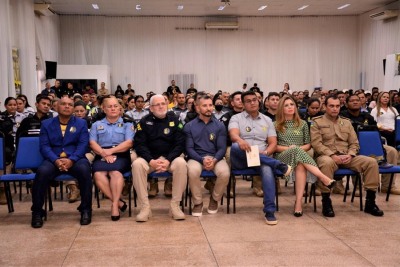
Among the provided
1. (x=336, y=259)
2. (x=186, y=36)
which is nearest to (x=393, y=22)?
(x=186, y=36)

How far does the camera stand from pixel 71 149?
4.64 meters

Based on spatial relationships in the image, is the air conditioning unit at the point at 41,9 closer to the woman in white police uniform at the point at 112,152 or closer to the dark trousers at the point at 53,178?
the woman in white police uniform at the point at 112,152

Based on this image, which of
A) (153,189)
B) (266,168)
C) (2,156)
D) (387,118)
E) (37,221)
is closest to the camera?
(37,221)

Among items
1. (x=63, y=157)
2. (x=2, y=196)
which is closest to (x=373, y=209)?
(x=63, y=157)

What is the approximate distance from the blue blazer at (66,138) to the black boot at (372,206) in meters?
2.97

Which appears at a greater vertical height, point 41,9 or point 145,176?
point 41,9

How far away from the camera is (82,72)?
16328mm

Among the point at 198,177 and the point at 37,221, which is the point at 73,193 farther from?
the point at 198,177

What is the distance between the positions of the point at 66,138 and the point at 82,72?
1230 cm

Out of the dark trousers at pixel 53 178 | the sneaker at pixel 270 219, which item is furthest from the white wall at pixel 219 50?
the sneaker at pixel 270 219

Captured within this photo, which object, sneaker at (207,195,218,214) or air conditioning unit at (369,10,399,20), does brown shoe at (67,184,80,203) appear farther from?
air conditioning unit at (369,10,399,20)

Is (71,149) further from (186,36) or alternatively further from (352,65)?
(352,65)

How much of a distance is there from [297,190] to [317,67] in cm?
1594

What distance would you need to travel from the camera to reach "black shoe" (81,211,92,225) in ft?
14.2
